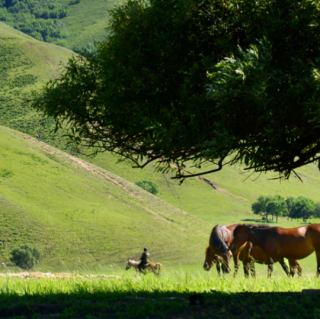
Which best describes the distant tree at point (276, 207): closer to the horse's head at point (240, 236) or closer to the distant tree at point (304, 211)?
the distant tree at point (304, 211)

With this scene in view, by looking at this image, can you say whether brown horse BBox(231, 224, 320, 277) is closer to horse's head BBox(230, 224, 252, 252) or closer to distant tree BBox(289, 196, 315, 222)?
horse's head BBox(230, 224, 252, 252)

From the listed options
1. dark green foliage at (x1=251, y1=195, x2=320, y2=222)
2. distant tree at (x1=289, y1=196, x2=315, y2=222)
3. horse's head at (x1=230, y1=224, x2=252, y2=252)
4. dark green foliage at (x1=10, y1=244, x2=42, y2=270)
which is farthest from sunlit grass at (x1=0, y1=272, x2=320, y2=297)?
distant tree at (x1=289, y1=196, x2=315, y2=222)

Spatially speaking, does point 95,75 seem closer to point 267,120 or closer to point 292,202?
point 267,120

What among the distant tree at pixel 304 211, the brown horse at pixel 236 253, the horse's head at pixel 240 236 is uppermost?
the horse's head at pixel 240 236

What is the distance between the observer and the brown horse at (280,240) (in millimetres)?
13133

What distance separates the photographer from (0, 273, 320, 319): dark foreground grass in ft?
23.4

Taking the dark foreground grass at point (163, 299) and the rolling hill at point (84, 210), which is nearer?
the dark foreground grass at point (163, 299)

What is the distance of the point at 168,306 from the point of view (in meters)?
7.57

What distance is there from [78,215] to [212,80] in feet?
221

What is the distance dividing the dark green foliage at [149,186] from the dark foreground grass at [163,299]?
363ft

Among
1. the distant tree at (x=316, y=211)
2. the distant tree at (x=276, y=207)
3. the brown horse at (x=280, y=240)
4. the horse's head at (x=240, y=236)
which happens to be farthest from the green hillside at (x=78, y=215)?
the distant tree at (x=316, y=211)

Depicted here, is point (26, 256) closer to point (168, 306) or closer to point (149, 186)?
point (168, 306)

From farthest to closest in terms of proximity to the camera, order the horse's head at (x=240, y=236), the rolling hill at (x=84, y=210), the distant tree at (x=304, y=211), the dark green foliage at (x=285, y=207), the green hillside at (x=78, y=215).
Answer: the distant tree at (x=304, y=211) → the dark green foliage at (x=285, y=207) → the rolling hill at (x=84, y=210) → the green hillside at (x=78, y=215) → the horse's head at (x=240, y=236)

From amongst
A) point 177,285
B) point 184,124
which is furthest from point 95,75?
point 177,285
